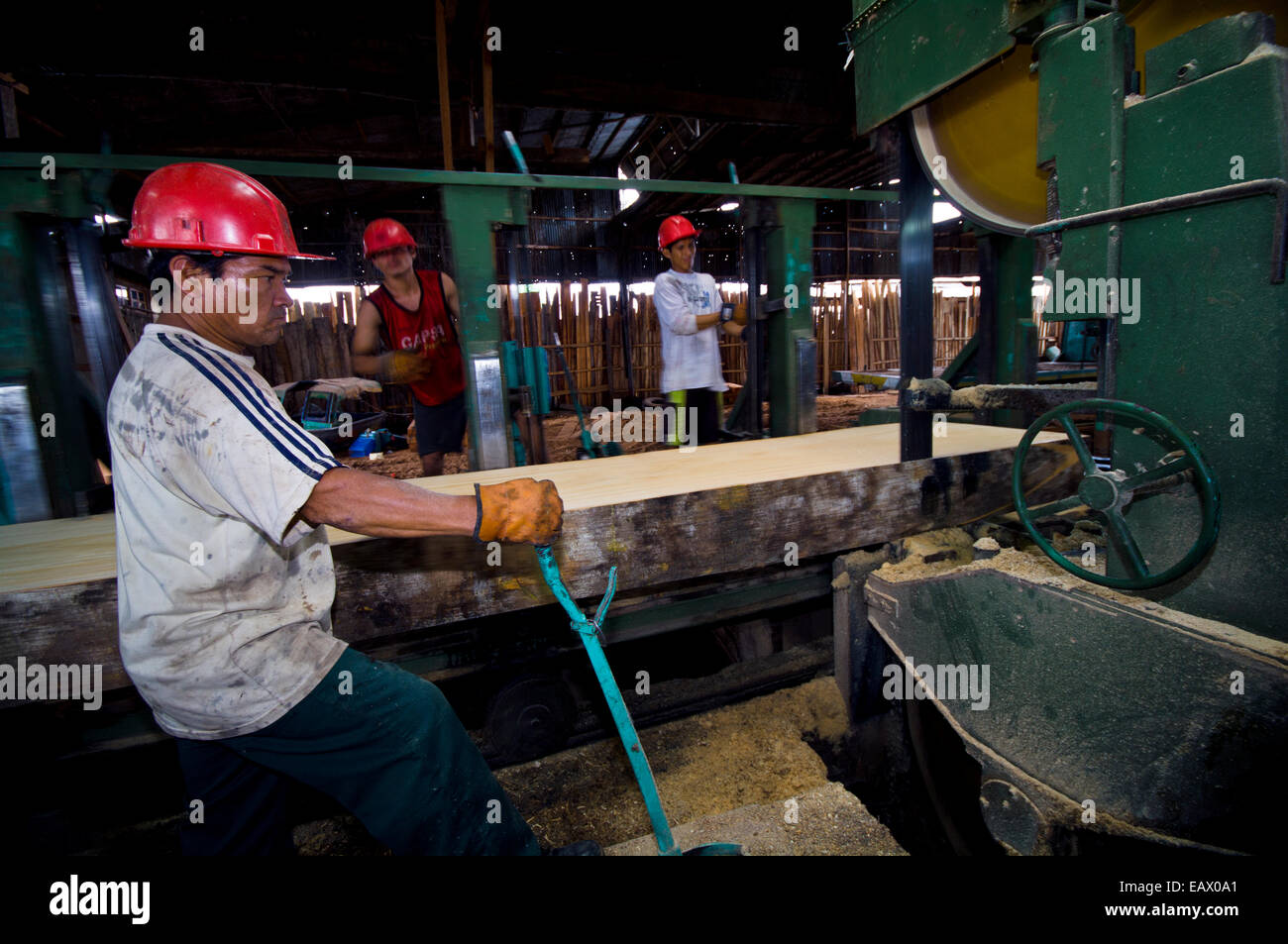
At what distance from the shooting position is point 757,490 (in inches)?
82.3

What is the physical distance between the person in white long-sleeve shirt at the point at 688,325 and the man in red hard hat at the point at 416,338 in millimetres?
1338

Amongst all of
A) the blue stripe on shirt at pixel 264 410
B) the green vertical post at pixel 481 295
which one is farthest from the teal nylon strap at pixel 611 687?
the green vertical post at pixel 481 295

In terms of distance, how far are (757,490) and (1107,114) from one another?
4.25 ft

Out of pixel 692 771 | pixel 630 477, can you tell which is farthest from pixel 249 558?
pixel 692 771

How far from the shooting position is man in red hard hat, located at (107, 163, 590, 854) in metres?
1.18

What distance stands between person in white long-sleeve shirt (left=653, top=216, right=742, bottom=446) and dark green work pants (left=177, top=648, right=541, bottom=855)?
2911 millimetres

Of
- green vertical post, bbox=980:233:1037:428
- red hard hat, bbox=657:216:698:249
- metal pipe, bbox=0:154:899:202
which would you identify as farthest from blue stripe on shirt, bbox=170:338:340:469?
green vertical post, bbox=980:233:1037:428

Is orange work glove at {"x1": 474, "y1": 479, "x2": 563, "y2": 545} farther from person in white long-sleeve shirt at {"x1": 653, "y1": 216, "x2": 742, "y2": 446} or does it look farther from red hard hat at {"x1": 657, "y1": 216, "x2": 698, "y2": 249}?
red hard hat at {"x1": 657, "y1": 216, "x2": 698, "y2": 249}

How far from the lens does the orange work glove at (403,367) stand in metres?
3.62

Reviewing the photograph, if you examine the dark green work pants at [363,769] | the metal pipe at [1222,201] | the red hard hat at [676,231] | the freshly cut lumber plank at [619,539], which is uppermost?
the red hard hat at [676,231]

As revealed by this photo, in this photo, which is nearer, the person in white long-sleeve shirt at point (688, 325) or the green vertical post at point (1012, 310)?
the green vertical post at point (1012, 310)

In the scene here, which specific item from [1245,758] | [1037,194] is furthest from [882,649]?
[1037,194]

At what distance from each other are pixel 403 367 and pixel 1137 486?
350 cm

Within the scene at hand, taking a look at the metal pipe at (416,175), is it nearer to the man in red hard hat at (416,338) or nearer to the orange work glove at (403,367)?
the man in red hard hat at (416,338)
